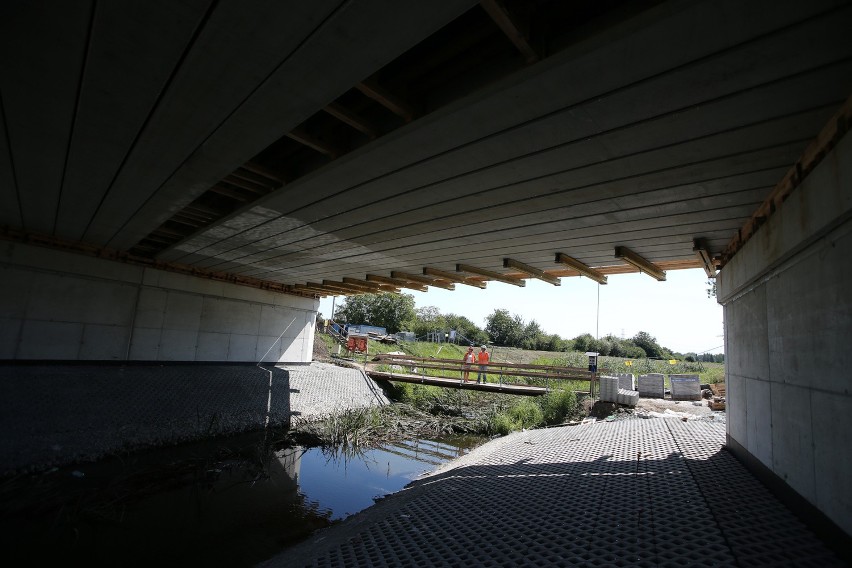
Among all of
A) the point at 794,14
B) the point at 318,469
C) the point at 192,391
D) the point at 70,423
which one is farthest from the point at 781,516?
the point at 192,391

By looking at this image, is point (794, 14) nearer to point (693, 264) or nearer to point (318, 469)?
point (693, 264)

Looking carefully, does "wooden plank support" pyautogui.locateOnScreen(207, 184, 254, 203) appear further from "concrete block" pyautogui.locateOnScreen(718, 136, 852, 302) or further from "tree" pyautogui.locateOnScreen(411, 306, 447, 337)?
"tree" pyautogui.locateOnScreen(411, 306, 447, 337)

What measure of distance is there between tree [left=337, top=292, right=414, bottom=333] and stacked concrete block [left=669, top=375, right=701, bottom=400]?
172ft

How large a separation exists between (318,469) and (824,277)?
8.55 meters

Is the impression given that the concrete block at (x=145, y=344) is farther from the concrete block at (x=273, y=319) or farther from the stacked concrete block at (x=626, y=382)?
the stacked concrete block at (x=626, y=382)

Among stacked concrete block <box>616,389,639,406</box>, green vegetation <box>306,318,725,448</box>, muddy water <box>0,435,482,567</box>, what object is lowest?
muddy water <box>0,435,482,567</box>

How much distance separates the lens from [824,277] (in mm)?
3301

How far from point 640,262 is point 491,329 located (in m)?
89.8

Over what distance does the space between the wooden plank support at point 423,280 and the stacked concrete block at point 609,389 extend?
16.1 feet

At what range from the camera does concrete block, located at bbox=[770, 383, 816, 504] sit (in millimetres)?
3551

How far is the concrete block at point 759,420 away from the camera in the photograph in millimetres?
4543

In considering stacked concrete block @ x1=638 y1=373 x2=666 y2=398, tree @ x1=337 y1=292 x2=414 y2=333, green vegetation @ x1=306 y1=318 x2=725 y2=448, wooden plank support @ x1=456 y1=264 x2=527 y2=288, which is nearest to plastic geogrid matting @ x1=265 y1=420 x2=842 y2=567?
wooden plank support @ x1=456 y1=264 x2=527 y2=288

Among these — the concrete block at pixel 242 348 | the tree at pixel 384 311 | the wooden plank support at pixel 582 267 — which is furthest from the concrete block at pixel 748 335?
the tree at pixel 384 311

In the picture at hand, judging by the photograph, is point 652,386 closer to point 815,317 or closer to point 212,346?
point 815,317
